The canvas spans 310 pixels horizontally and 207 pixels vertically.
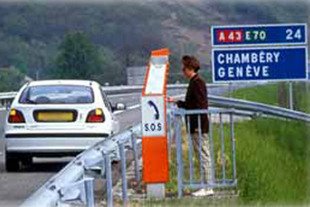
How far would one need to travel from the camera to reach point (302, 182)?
602 inches

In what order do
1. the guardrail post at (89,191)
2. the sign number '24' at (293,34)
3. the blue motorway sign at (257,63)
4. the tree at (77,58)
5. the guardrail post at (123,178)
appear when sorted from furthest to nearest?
the blue motorway sign at (257,63) < the sign number '24' at (293,34) < the tree at (77,58) < the guardrail post at (123,178) < the guardrail post at (89,191)

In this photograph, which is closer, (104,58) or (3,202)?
(3,202)

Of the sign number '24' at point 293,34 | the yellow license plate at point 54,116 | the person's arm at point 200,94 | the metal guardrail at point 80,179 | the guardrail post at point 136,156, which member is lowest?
the guardrail post at point 136,156

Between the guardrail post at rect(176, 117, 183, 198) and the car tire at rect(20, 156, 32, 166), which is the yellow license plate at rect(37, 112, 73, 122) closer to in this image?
Result: the car tire at rect(20, 156, 32, 166)

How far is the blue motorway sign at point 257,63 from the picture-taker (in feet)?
58.2

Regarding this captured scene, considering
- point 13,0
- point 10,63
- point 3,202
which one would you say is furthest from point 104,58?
point 13,0

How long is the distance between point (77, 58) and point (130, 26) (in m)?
6.20

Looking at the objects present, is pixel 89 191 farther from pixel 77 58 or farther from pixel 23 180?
pixel 77 58

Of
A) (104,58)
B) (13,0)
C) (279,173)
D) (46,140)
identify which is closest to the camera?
(13,0)

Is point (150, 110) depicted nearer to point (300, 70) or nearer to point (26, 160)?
point (26, 160)

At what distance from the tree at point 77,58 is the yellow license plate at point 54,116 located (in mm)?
1149

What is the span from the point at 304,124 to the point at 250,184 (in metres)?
8.37

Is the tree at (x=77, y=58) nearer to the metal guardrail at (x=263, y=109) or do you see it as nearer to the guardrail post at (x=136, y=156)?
the metal guardrail at (x=263, y=109)

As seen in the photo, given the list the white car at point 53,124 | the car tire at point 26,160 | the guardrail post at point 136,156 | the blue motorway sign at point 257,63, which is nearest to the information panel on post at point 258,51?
the blue motorway sign at point 257,63
